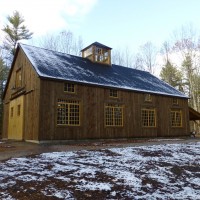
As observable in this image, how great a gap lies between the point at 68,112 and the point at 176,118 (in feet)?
34.1

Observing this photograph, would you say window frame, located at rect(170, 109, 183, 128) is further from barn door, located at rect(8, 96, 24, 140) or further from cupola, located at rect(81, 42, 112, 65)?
barn door, located at rect(8, 96, 24, 140)

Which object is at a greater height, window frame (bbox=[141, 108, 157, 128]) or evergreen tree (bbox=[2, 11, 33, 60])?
evergreen tree (bbox=[2, 11, 33, 60])

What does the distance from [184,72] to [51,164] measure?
103 ft

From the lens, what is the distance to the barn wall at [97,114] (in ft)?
50.5

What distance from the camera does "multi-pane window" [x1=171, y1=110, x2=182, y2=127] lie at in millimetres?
21741

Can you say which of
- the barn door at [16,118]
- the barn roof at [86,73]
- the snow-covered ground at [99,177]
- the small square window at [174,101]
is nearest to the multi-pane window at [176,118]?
the small square window at [174,101]

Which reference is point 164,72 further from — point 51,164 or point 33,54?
point 51,164

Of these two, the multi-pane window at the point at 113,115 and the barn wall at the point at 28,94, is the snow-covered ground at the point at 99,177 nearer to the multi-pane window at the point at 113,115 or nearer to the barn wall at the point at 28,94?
the barn wall at the point at 28,94

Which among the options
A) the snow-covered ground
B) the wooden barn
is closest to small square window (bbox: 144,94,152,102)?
the wooden barn

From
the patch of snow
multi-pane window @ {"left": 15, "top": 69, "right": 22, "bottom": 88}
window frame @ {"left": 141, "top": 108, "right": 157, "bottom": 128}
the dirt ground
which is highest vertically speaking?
multi-pane window @ {"left": 15, "top": 69, "right": 22, "bottom": 88}

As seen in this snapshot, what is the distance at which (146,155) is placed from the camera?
1041 cm

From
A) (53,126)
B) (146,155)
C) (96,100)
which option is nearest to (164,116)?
(96,100)

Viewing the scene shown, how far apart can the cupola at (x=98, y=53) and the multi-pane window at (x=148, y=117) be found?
5608 millimetres

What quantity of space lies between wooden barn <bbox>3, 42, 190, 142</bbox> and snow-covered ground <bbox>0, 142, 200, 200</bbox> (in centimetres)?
627
